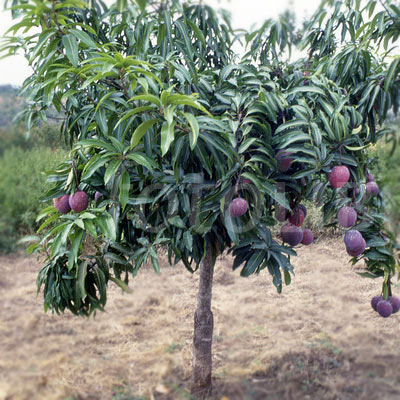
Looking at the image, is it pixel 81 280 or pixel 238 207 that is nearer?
pixel 238 207

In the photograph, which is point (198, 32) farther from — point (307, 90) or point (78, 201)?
point (78, 201)

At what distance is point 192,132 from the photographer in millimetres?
1096

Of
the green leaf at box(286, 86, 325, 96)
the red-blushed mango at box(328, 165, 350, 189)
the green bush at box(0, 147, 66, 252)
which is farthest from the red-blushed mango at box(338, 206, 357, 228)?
the green bush at box(0, 147, 66, 252)

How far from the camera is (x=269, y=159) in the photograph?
51.8 inches

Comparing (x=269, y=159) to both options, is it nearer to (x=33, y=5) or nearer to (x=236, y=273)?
(x=33, y=5)

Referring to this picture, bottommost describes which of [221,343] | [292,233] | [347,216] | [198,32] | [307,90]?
[221,343]

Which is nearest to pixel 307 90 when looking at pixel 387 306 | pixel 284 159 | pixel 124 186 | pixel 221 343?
pixel 284 159

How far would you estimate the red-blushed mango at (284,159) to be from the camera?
4.33 feet

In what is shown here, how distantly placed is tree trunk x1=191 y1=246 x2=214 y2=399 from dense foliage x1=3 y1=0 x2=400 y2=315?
0.52 m

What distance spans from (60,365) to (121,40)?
192 centimetres

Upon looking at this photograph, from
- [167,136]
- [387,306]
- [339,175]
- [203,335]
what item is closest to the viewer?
[167,136]

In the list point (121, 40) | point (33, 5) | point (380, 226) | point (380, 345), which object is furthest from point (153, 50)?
point (380, 345)

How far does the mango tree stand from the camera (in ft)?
3.87

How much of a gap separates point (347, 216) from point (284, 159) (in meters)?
0.31
